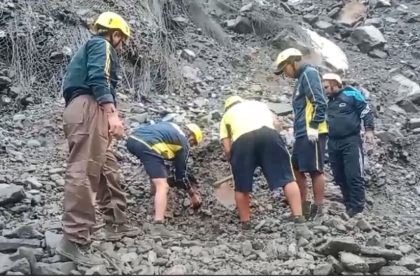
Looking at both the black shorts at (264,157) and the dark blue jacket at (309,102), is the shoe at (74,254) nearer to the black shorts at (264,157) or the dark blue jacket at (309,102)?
the black shorts at (264,157)

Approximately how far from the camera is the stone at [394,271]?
4.25 meters

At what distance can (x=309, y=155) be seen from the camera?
580cm

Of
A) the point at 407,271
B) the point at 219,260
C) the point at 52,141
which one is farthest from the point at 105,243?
the point at 52,141

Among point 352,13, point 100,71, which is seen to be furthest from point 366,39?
point 100,71

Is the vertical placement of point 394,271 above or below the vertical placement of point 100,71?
below

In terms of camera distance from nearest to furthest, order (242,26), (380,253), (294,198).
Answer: (380,253)
(294,198)
(242,26)

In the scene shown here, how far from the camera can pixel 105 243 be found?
464cm

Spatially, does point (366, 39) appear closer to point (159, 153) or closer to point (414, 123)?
point (414, 123)

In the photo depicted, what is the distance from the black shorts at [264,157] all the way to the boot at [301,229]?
337mm

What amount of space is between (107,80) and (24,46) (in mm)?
4772

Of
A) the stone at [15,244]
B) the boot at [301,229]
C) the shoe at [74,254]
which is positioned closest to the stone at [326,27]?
the boot at [301,229]

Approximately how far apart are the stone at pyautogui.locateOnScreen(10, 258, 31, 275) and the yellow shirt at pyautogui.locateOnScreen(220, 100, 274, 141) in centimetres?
226

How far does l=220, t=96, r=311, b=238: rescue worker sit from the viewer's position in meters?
5.39

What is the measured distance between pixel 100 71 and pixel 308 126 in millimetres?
2348
